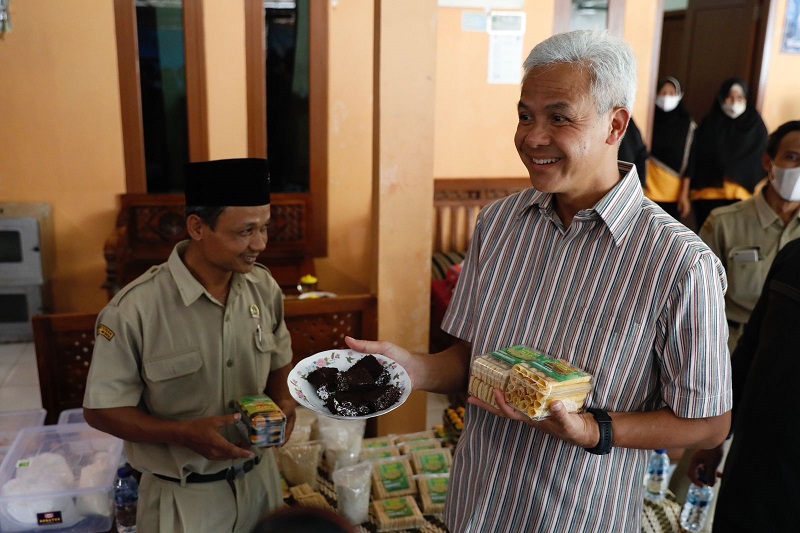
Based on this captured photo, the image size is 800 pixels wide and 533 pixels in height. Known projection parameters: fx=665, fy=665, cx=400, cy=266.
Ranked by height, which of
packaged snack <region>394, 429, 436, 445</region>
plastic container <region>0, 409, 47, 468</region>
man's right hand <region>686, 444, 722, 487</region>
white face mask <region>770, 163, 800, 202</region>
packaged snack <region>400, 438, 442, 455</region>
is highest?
white face mask <region>770, 163, 800, 202</region>

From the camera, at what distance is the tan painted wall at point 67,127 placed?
457 centimetres

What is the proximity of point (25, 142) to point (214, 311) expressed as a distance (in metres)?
3.77

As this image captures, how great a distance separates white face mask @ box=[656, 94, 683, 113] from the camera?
571 centimetres

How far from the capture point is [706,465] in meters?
1.96

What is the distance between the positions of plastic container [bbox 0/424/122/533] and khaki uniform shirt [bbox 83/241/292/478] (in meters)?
0.56

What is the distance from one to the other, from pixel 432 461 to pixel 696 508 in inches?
40.7

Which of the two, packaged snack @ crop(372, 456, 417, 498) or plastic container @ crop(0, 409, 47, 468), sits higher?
plastic container @ crop(0, 409, 47, 468)

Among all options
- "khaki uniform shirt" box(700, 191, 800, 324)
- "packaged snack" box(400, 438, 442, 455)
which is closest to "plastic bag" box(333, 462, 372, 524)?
"packaged snack" box(400, 438, 442, 455)

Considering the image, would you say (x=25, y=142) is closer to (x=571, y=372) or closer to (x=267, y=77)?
(x=267, y=77)

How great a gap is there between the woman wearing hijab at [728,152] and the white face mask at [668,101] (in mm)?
412

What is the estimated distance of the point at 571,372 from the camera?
1241mm

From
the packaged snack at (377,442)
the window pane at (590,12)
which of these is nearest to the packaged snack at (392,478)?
the packaged snack at (377,442)

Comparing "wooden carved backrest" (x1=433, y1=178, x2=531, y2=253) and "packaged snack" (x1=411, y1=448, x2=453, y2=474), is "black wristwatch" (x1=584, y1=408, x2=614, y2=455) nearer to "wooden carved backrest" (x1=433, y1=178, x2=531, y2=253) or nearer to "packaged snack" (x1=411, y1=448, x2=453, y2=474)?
"packaged snack" (x1=411, y1=448, x2=453, y2=474)

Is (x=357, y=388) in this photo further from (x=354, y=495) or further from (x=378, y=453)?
(x=378, y=453)
